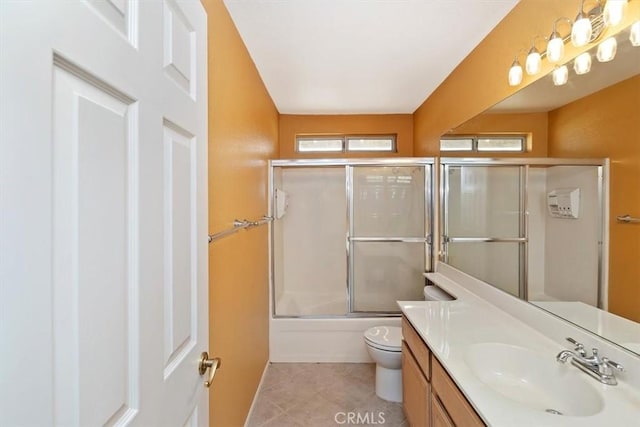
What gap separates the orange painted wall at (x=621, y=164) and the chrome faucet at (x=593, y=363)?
0.18 m

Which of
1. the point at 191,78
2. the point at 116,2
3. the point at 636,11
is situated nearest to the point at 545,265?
the point at 636,11

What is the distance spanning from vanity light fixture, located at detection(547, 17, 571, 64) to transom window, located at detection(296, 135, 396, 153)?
2172 mm

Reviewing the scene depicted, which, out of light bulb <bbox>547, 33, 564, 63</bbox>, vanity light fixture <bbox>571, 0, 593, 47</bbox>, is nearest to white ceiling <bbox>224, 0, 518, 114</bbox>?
light bulb <bbox>547, 33, 564, 63</bbox>

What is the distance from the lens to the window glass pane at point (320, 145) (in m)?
3.50

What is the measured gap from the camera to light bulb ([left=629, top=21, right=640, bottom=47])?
0.98 m

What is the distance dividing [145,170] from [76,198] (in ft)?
0.59

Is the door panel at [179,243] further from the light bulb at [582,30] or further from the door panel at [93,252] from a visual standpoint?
the light bulb at [582,30]

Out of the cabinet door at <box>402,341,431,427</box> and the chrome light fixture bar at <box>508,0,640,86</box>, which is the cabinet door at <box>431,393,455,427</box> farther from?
the chrome light fixture bar at <box>508,0,640,86</box>

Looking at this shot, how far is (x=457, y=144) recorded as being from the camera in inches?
90.4

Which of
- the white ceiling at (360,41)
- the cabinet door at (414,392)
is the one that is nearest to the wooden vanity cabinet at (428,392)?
the cabinet door at (414,392)

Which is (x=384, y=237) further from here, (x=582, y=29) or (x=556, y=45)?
(x=582, y=29)

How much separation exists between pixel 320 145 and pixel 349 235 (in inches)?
45.4

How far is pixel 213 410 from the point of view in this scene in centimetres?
138

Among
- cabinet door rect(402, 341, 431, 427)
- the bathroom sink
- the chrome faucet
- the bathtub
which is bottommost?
the bathtub
